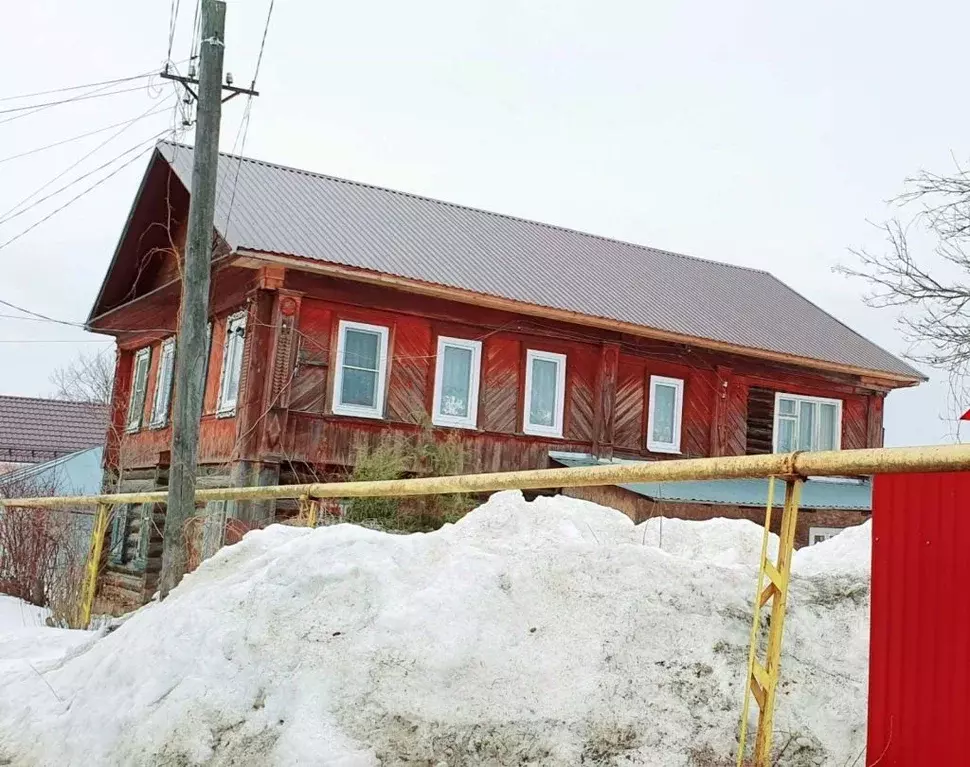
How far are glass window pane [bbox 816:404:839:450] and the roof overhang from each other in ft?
2.71

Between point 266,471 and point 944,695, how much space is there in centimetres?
1250

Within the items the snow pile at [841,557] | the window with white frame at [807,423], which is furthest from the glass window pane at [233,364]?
the snow pile at [841,557]

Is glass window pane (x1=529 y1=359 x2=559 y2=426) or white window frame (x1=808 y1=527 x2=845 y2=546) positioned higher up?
glass window pane (x1=529 y1=359 x2=559 y2=426)

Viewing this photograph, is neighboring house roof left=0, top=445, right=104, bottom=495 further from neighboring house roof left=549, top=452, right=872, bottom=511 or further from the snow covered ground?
the snow covered ground

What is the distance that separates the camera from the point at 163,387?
19.8 metres

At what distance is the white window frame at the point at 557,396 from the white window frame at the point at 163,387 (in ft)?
22.4

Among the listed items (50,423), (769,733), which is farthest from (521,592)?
(50,423)

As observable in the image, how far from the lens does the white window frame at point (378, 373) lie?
1586 cm

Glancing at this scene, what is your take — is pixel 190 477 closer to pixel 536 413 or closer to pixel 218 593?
pixel 218 593

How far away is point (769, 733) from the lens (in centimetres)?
362

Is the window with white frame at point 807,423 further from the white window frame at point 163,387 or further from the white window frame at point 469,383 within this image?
the white window frame at point 163,387

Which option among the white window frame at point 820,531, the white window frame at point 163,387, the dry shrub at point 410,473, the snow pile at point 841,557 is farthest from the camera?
the white window frame at point 163,387

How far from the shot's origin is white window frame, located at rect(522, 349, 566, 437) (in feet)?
58.0

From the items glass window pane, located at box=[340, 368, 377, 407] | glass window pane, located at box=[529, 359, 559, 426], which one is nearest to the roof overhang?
glass window pane, located at box=[529, 359, 559, 426]
